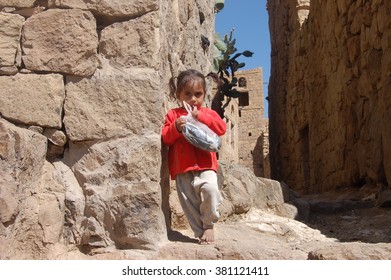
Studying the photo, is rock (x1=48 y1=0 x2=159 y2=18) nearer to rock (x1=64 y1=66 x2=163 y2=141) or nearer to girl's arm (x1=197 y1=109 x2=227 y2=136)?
rock (x1=64 y1=66 x2=163 y2=141)

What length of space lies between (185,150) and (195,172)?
129mm

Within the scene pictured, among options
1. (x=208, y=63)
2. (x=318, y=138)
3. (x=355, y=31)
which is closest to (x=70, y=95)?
(x=208, y=63)

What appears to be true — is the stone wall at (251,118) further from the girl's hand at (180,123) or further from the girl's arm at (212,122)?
the girl's hand at (180,123)

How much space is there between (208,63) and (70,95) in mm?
1857

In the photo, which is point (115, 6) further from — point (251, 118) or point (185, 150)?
point (251, 118)

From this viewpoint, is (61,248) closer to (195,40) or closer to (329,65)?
(195,40)

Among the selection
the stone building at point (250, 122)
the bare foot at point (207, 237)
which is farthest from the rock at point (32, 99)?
the stone building at point (250, 122)

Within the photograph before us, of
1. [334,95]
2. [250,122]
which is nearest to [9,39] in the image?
[334,95]

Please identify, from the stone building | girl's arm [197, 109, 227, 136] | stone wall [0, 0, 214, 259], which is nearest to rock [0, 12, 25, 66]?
stone wall [0, 0, 214, 259]

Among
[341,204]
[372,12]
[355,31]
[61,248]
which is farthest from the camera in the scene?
[355,31]

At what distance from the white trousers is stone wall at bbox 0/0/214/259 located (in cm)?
13

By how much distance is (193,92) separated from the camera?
275cm

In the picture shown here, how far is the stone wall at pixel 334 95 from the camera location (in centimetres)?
592

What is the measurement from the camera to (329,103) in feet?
26.8
